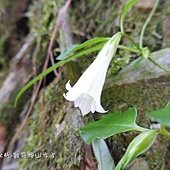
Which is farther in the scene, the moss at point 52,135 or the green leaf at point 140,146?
the moss at point 52,135

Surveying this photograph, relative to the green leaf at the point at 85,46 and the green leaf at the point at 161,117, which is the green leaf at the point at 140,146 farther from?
the green leaf at the point at 85,46

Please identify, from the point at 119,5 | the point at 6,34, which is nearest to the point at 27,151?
the point at 119,5

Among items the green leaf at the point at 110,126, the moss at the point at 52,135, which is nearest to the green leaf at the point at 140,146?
the green leaf at the point at 110,126

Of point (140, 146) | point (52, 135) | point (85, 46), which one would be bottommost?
point (140, 146)

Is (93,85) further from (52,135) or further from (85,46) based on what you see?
(52,135)

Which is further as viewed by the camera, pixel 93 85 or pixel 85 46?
pixel 85 46

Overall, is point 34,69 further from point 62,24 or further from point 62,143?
point 62,143

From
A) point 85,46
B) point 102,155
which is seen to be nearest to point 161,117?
point 102,155

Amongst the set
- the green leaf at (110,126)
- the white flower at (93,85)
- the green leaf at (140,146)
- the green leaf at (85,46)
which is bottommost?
the green leaf at (140,146)
